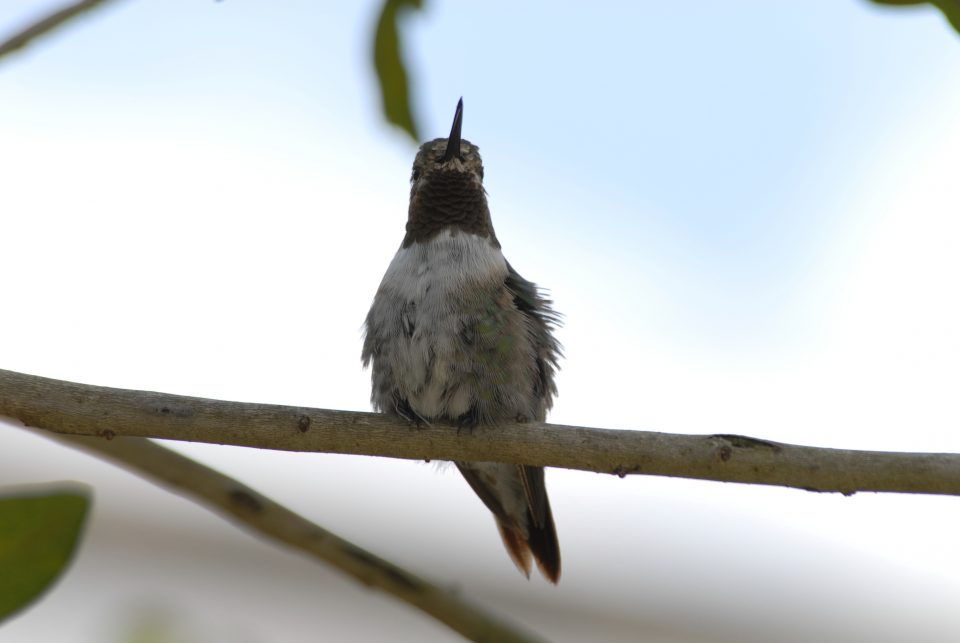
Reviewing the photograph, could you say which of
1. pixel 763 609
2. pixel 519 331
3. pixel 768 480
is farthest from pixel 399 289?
pixel 763 609

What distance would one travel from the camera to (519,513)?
4684 millimetres

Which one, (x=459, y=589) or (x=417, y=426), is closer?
(x=459, y=589)

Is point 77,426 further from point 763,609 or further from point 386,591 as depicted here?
point 763,609

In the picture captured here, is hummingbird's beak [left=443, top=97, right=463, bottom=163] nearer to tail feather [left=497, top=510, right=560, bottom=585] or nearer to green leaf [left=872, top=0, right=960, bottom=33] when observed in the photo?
tail feather [left=497, top=510, right=560, bottom=585]

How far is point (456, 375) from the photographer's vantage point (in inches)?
162

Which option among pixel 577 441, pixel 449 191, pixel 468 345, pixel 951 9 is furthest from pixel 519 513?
pixel 951 9

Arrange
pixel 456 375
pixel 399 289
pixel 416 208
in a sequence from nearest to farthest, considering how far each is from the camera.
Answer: pixel 456 375 → pixel 399 289 → pixel 416 208

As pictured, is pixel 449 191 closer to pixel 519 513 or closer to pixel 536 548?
pixel 519 513

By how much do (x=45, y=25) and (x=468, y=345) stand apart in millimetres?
1987

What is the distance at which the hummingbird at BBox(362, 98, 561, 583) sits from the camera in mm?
4086

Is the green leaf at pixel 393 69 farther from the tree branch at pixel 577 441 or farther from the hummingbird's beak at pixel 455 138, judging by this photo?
the hummingbird's beak at pixel 455 138

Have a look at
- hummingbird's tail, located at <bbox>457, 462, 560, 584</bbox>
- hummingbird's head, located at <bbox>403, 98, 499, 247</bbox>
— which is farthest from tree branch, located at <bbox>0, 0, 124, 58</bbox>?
hummingbird's tail, located at <bbox>457, 462, 560, 584</bbox>

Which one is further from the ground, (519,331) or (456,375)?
(519,331)

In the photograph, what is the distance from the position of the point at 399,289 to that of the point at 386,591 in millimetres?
1762
